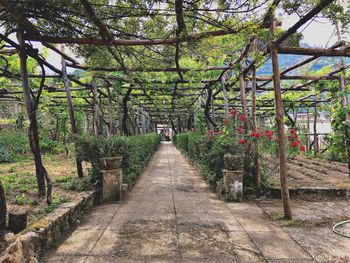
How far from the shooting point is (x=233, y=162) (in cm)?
494

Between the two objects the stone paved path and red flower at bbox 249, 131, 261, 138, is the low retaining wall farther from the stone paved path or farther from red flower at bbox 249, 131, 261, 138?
red flower at bbox 249, 131, 261, 138

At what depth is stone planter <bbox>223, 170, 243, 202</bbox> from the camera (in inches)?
193

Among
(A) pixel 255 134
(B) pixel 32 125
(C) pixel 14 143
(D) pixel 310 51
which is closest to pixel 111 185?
(B) pixel 32 125

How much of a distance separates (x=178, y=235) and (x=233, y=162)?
6.86 feet

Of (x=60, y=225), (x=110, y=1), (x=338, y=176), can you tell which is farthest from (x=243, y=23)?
(x=338, y=176)

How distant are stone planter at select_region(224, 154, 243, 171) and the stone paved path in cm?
65

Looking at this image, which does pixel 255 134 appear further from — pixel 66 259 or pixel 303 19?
pixel 66 259

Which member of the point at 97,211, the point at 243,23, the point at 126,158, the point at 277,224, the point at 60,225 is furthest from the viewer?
the point at 126,158

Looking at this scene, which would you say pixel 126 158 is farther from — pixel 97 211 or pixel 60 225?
pixel 60 225

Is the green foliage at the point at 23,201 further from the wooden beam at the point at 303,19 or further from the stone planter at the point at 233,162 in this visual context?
the wooden beam at the point at 303,19

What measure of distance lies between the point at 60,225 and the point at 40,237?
536 mm

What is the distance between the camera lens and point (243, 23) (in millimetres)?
3955

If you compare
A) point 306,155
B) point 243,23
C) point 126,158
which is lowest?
point 306,155

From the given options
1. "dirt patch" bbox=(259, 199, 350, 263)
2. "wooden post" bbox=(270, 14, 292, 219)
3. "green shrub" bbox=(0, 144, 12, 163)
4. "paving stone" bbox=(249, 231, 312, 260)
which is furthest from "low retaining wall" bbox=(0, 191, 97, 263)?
"green shrub" bbox=(0, 144, 12, 163)
